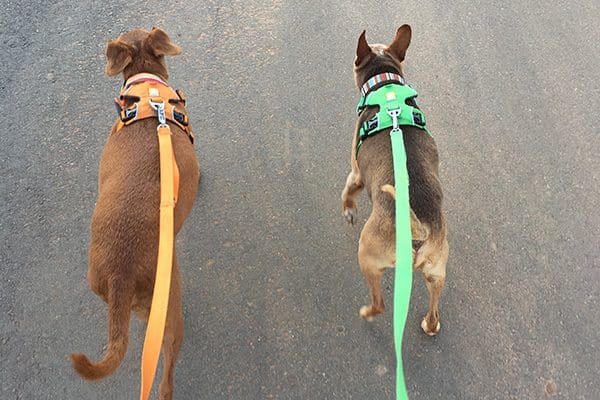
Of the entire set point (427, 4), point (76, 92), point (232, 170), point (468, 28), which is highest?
point (427, 4)

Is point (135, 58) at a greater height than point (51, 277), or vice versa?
point (135, 58)

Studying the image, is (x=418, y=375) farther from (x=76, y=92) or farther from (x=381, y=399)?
(x=76, y=92)

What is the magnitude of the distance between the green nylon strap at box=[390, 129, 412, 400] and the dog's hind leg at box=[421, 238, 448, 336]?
0.57 metres

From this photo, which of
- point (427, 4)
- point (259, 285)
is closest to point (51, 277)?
point (259, 285)

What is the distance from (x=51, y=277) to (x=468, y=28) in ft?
15.3

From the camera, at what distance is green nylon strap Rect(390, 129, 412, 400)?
1.88 m

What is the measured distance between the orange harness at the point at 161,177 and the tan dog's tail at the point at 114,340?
0.19 m

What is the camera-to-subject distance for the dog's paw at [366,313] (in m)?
3.29

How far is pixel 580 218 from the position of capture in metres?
3.85

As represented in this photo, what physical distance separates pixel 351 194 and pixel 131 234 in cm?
177

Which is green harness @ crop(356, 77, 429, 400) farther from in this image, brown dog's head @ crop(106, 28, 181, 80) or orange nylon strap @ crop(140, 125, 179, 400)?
brown dog's head @ crop(106, 28, 181, 80)

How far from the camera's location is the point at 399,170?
2441mm

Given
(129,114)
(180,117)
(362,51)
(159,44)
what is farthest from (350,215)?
(159,44)

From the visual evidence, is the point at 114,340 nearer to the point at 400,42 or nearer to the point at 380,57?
the point at 380,57
